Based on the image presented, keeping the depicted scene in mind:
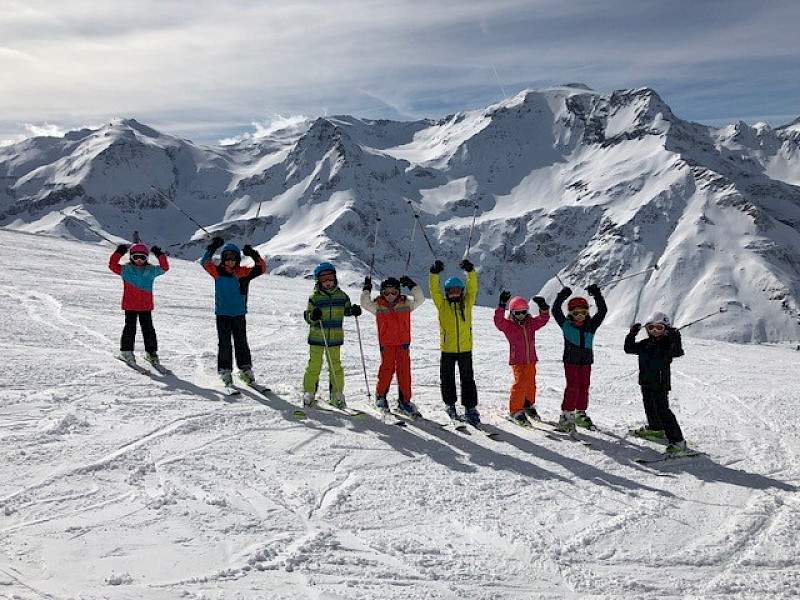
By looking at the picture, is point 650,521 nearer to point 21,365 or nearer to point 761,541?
point 761,541

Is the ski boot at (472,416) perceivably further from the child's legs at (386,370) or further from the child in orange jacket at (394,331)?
the child's legs at (386,370)

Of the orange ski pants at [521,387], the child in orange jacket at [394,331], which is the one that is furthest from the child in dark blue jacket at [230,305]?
the orange ski pants at [521,387]

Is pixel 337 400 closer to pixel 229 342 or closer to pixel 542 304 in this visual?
pixel 229 342

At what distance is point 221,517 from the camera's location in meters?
4.92

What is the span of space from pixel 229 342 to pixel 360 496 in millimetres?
4222

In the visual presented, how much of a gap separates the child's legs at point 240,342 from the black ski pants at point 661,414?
5289 millimetres

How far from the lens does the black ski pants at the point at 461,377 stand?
314 inches

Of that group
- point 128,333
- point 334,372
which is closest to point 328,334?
point 334,372

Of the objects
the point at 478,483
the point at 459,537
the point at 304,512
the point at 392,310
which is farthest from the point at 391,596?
the point at 392,310

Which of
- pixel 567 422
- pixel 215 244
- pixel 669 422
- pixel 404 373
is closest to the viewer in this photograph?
pixel 669 422

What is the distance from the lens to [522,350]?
317 inches

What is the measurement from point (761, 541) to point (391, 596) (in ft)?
9.54

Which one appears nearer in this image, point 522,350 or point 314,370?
point 522,350

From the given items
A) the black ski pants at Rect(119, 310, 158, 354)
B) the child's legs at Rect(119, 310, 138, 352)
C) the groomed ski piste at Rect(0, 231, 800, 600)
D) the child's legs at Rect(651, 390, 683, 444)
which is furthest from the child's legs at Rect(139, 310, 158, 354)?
the child's legs at Rect(651, 390, 683, 444)
